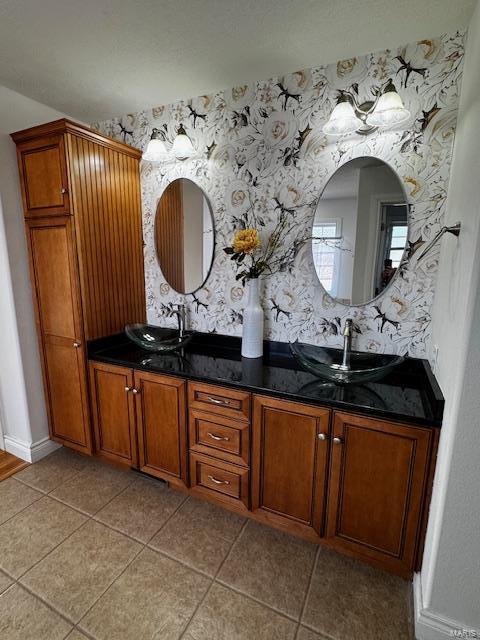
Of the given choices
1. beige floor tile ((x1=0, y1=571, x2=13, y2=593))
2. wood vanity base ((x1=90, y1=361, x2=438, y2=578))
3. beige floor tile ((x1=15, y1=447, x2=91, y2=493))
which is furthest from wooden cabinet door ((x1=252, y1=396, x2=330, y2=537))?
beige floor tile ((x1=15, y1=447, x2=91, y2=493))

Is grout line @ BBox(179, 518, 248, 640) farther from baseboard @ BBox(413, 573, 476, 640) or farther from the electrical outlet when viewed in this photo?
the electrical outlet

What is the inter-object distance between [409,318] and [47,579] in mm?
2189

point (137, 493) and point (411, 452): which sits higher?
point (411, 452)

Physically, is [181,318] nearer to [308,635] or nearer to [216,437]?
[216,437]

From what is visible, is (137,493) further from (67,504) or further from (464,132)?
(464,132)

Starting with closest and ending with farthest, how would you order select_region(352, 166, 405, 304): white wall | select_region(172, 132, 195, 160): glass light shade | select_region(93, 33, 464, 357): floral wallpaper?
select_region(93, 33, 464, 357): floral wallpaper → select_region(352, 166, 405, 304): white wall → select_region(172, 132, 195, 160): glass light shade

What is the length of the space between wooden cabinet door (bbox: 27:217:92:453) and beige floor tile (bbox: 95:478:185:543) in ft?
1.46

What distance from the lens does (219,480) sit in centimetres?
178

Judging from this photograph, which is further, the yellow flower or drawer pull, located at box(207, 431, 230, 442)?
the yellow flower

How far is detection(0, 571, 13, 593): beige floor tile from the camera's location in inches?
56.9

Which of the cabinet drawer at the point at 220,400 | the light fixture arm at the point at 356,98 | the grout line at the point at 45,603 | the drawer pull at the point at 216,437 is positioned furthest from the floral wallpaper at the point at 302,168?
the grout line at the point at 45,603

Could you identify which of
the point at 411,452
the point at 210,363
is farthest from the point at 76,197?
the point at 411,452

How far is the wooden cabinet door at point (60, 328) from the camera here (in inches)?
78.4

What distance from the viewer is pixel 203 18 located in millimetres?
1396
